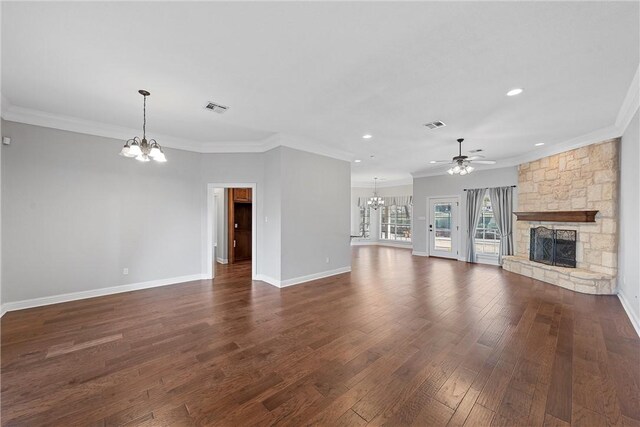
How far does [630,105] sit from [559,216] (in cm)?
263

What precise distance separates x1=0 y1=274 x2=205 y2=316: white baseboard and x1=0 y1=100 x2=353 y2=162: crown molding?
2.71 metres

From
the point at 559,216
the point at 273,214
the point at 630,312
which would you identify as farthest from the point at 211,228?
the point at 559,216

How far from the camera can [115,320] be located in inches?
136

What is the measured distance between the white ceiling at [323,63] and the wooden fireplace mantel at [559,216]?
1.66m

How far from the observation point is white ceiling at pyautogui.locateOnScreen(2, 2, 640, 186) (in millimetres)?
1976

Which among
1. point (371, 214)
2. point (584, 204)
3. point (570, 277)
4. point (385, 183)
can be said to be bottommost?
point (570, 277)

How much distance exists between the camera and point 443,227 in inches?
346

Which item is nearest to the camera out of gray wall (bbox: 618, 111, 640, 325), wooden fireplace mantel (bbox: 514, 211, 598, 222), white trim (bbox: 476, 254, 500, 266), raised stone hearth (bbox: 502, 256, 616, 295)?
gray wall (bbox: 618, 111, 640, 325)

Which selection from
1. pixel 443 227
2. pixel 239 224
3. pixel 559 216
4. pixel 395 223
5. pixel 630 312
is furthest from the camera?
pixel 395 223

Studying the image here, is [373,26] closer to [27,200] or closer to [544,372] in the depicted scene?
[544,372]

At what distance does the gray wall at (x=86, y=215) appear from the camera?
3803 mm

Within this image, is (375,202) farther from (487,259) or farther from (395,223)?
(487,259)

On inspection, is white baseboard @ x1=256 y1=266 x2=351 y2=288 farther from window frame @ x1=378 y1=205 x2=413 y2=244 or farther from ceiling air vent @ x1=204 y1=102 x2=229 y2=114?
window frame @ x1=378 y1=205 x2=413 y2=244

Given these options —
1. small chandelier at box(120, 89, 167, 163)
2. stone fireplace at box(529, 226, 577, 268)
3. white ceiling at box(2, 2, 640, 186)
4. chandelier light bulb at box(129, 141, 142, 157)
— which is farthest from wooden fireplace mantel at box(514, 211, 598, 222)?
chandelier light bulb at box(129, 141, 142, 157)
